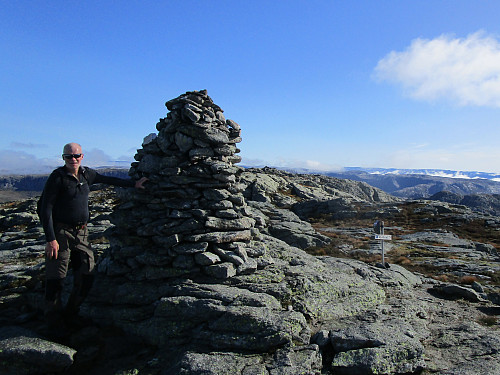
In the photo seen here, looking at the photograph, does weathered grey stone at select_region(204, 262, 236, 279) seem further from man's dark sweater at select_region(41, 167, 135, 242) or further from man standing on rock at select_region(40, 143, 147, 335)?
man's dark sweater at select_region(41, 167, 135, 242)

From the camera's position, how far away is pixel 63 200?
9289 millimetres

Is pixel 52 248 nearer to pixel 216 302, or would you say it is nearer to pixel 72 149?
pixel 72 149

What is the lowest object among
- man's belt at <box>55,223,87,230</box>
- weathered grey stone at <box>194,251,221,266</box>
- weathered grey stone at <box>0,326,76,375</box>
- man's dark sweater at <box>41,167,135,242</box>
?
weathered grey stone at <box>0,326,76,375</box>

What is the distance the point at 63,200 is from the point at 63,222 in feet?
2.25

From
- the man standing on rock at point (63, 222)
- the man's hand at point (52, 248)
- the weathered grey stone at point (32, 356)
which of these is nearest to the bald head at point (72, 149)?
the man standing on rock at point (63, 222)

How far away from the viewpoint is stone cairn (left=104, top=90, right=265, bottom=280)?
11.1 metres

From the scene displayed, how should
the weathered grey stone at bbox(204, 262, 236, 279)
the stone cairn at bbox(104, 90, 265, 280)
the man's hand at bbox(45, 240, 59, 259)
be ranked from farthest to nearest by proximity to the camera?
the stone cairn at bbox(104, 90, 265, 280) < the weathered grey stone at bbox(204, 262, 236, 279) < the man's hand at bbox(45, 240, 59, 259)

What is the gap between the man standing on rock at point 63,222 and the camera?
8.89 metres

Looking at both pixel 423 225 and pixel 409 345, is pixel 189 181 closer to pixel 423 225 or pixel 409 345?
pixel 409 345

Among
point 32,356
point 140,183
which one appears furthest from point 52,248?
point 140,183

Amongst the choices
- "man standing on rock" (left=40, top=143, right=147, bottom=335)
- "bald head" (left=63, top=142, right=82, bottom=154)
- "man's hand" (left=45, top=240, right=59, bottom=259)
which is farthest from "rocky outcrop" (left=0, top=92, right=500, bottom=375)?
"bald head" (left=63, top=142, right=82, bottom=154)

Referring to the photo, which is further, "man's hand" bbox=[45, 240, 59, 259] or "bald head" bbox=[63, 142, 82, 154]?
"bald head" bbox=[63, 142, 82, 154]

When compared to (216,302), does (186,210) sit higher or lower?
higher

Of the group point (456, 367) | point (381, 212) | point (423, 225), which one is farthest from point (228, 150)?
point (381, 212)
